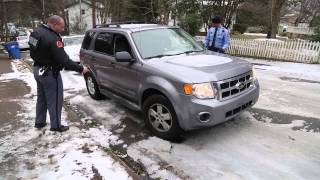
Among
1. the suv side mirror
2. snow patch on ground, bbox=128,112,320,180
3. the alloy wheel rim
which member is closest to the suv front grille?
snow patch on ground, bbox=128,112,320,180

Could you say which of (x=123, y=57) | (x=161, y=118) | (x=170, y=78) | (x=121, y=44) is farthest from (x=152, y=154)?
(x=121, y=44)

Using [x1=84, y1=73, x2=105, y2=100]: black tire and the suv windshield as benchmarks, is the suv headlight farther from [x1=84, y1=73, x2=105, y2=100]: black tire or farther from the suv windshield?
[x1=84, y1=73, x2=105, y2=100]: black tire

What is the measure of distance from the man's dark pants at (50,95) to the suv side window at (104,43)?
1.34 meters

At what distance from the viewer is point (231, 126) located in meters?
5.58

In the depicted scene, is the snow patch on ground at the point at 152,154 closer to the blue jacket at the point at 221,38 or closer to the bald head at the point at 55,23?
the bald head at the point at 55,23

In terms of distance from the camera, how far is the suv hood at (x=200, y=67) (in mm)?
4609

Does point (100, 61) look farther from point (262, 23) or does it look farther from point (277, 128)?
point (262, 23)

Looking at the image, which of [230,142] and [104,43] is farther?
[104,43]

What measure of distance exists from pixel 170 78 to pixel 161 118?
0.70m

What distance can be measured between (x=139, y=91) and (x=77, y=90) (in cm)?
381

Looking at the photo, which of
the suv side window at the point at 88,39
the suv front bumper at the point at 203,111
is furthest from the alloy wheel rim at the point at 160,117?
the suv side window at the point at 88,39

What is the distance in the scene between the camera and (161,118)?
5066 mm

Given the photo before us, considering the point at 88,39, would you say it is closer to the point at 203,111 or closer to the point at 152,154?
the point at 152,154

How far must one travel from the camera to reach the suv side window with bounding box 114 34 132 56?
227 inches
